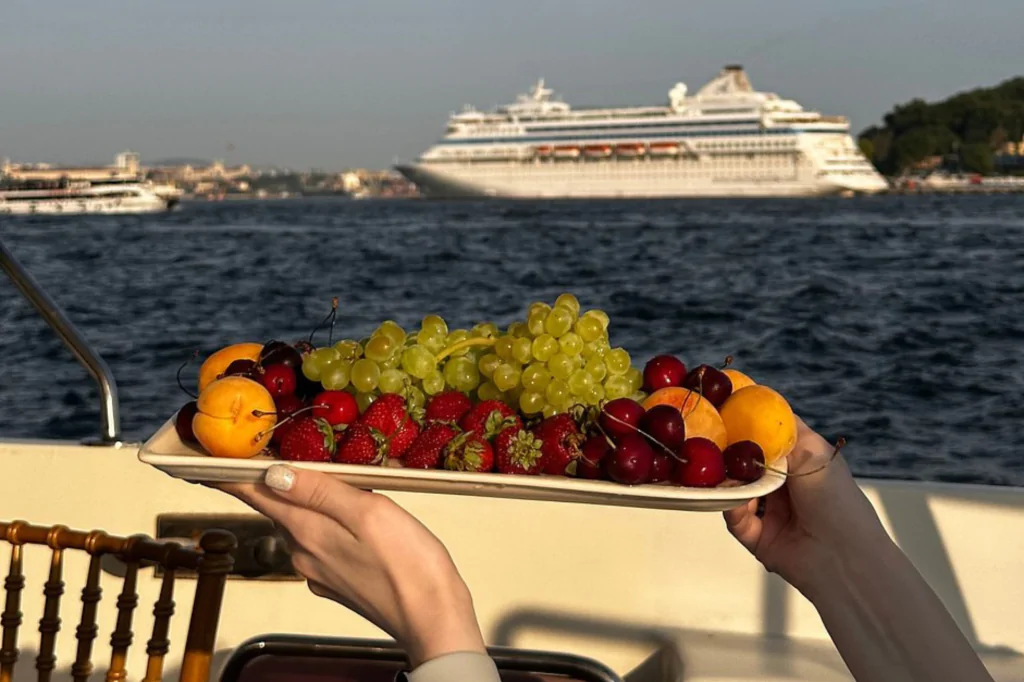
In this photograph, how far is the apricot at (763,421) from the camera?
0.88 meters

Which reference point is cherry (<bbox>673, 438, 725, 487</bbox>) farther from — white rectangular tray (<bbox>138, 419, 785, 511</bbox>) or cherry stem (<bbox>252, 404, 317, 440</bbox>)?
cherry stem (<bbox>252, 404, 317, 440</bbox>)

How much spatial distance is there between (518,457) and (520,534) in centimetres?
107

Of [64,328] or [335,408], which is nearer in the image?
[335,408]

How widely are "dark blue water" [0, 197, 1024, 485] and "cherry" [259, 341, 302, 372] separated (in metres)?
5.73

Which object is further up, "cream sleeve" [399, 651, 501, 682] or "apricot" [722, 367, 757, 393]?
"apricot" [722, 367, 757, 393]

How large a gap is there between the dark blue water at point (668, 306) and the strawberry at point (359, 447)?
19.0ft

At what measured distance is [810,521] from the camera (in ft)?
3.05

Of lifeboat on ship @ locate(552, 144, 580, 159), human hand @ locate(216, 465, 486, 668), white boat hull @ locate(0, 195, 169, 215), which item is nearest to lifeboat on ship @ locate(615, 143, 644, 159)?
lifeboat on ship @ locate(552, 144, 580, 159)

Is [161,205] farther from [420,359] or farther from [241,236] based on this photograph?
[420,359]

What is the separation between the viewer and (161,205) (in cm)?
4684

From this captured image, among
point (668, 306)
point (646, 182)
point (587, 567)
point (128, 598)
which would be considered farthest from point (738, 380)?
point (646, 182)

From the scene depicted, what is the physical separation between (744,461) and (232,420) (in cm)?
37

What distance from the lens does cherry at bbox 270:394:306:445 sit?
34.2 inches

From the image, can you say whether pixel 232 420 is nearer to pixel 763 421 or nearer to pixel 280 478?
pixel 280 478
